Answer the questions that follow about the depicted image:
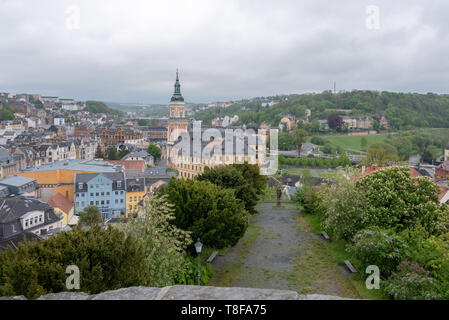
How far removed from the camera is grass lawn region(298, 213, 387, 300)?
17234 mm

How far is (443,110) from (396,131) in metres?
40.9

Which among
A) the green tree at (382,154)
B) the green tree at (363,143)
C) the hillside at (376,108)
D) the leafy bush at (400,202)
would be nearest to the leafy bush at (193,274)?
the leafy bush at (400,202)

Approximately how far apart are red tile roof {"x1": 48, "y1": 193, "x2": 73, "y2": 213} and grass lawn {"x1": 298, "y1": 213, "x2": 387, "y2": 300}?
30462 mm

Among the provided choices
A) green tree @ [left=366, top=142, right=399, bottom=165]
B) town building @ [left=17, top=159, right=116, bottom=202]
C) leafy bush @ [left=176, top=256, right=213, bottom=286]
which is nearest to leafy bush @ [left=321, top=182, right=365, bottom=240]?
leafy bush @ [left=176, top=256, right=213, bottom=286]

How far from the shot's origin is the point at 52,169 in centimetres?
5888

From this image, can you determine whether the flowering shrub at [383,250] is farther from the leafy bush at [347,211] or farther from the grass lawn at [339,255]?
the leafy bush at [347,211]

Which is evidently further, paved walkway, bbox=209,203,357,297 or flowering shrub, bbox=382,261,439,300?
paved walkway, bbox=209,203,357,297

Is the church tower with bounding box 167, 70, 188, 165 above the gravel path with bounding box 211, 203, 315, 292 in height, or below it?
above

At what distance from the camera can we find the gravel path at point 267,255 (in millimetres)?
19000

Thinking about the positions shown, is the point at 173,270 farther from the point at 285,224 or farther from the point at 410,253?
the point at 285,224

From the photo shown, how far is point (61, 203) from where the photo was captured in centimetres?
4819

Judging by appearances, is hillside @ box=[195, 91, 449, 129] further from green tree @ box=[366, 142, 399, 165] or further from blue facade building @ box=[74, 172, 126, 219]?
blue facade building @ box=[74, 172, 126, 219]

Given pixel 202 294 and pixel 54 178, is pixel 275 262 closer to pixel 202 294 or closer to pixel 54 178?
pixel 202 294

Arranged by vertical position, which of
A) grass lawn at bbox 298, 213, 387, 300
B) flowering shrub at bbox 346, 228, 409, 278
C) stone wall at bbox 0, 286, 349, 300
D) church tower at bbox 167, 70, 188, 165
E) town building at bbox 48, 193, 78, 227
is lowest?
town building at bbox 48, 193, 78, 227
